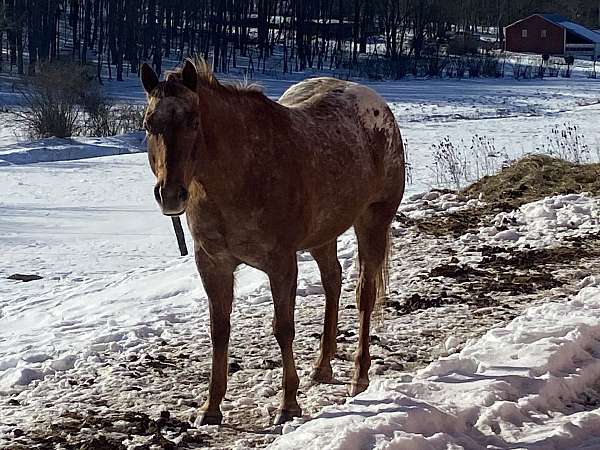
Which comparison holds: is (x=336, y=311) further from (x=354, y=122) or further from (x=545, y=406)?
(x=545, y=406)

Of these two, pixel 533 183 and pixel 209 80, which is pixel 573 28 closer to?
pixel 533 183

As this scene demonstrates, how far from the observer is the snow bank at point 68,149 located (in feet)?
76.7

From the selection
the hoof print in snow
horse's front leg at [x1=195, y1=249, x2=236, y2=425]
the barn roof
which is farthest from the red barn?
horse's front leg at [x1=195, y1=249, x2=236, y2=425]

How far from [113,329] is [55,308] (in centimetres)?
167

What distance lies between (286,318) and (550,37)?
226 feet

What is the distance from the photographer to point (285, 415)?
4430 millimetres

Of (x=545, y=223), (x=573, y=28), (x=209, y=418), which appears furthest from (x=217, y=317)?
(x=573, y=28)

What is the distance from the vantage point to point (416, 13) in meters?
63.8

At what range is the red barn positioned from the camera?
68188 millimetres

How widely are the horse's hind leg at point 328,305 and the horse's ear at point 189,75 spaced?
66.3 inches

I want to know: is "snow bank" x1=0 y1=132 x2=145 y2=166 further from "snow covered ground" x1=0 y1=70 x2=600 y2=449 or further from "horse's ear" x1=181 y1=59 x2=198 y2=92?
"horse's ear" x1=181 y1=59 x2=198 y2=92

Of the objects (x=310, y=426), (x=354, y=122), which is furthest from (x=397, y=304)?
(x=310, y=426)

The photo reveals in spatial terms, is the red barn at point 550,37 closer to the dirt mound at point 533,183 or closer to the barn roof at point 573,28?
the barn roof at point 573,28

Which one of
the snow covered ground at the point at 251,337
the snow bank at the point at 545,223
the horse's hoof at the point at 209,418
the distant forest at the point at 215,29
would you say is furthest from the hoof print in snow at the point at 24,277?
the distant forest at the point at 215,29
